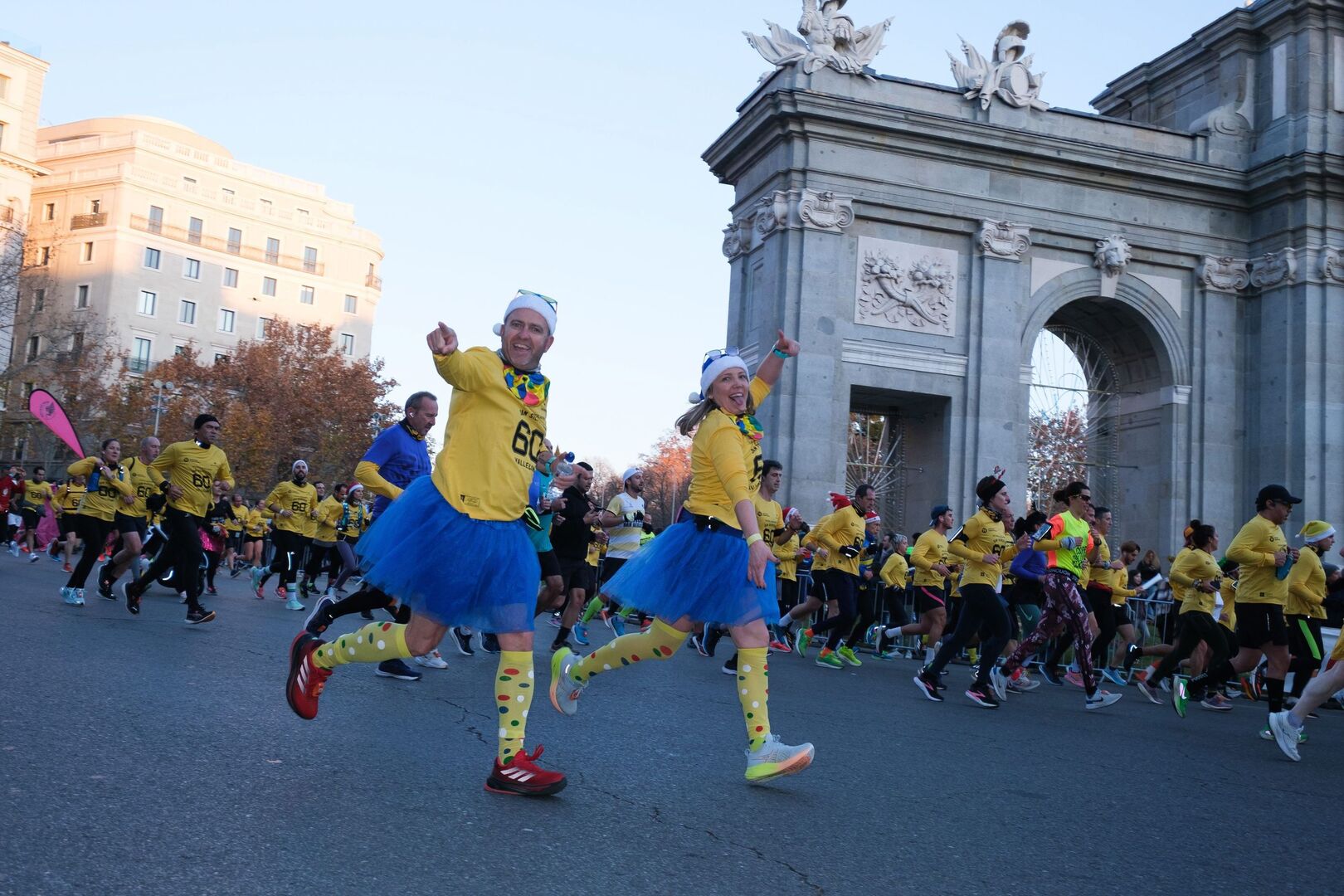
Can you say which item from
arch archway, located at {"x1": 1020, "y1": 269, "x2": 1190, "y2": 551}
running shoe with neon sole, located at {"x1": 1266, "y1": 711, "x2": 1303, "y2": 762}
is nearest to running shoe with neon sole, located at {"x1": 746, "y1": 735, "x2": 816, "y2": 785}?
running shoe with neon sole, located at {"x1": 1266, "y1": 711, "x2": 1303, "y2": 762}

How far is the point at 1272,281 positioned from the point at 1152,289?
2503 millimetres

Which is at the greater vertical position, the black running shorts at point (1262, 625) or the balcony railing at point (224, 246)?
the balcony railing at point (224, 246)

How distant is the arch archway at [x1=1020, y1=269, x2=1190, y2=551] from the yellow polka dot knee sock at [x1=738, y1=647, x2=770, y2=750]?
20.5 meters

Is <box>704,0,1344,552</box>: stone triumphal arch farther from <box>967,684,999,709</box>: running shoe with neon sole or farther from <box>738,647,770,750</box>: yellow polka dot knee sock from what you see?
<box>738,647,770,750</box>: yellow polka dot knee sock

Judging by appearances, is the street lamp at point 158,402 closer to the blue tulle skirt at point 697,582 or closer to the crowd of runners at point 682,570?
the crowd of runners at point 682,570

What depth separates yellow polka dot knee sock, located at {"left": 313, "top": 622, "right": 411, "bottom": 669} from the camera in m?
5.35

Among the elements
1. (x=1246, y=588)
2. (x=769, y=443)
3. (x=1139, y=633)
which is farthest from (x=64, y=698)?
(x=769, y=443)

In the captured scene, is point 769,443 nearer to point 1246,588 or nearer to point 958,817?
point 1246,588

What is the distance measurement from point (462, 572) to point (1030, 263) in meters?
22.3

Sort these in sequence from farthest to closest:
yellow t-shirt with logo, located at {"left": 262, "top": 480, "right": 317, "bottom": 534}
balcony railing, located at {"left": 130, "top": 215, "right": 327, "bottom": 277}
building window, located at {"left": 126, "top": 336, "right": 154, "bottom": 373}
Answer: balcony railing, located at {"left": 130, "top": 215, "right": 327, "bottom": 277} < building window, located at {"left": 126, "top": 336, "right": 154, "bottom": 373} < yellow t-shirt with logo, located at {"left": 262, "top": 480, "right": 317, "bottom": 534}

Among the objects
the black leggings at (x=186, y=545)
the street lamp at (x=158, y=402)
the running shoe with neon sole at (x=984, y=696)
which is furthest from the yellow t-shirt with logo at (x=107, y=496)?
the street lamp at (x=158, y=402)

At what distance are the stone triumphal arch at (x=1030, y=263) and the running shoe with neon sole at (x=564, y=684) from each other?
54.9 feet

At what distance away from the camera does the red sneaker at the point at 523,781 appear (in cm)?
488

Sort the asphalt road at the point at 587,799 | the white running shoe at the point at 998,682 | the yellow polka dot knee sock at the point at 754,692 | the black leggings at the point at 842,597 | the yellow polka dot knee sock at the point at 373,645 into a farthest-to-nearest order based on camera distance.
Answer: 1. the black leggings at the point at 842,597
2. the white running shoe at the point at 998,682
3. the yellow polka dot knee sock at the point at 754,692
4. the yellow polka dot knee sock at the point at 373,645
5. the asphalt road at the point at 587,799
